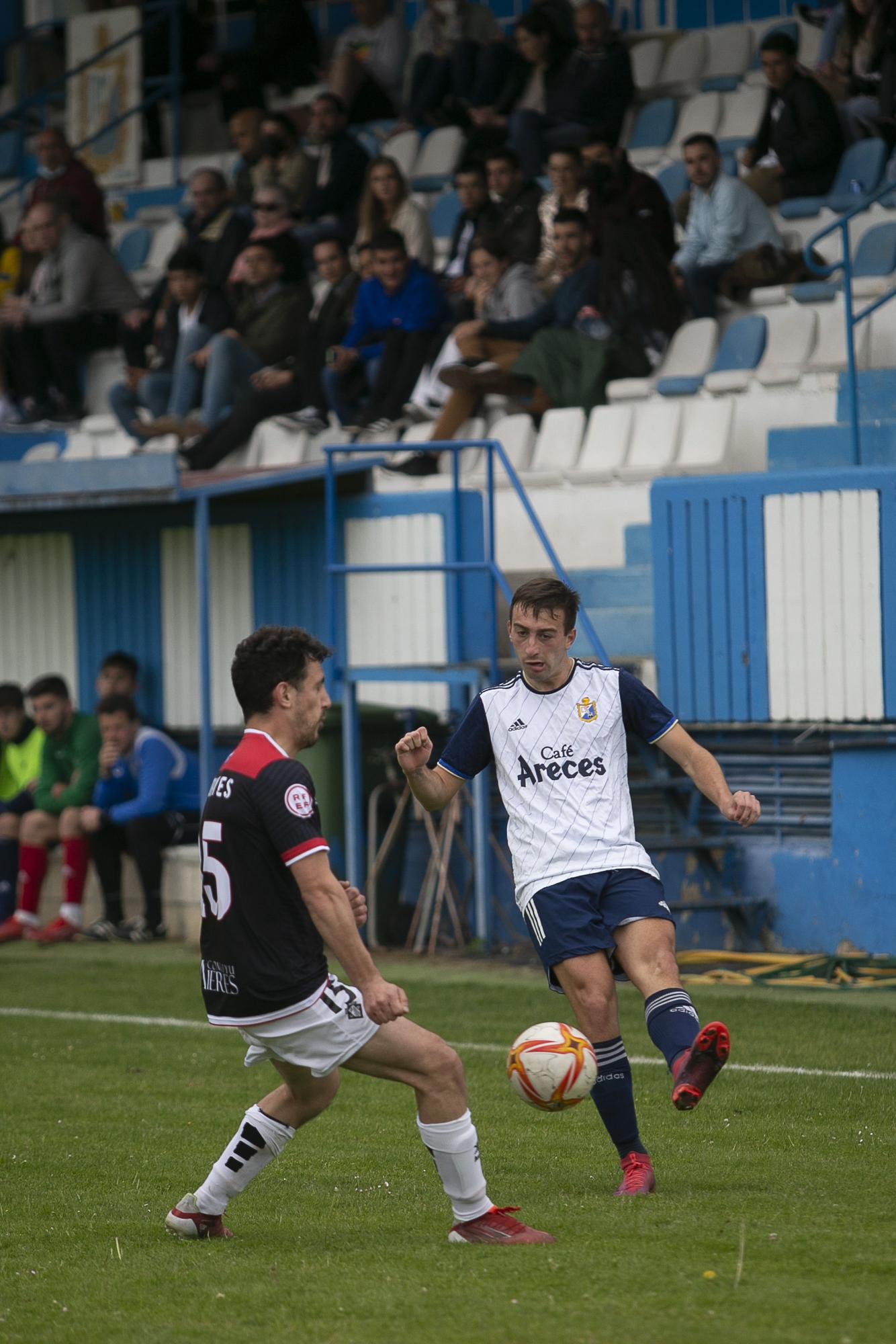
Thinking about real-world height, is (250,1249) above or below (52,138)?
below

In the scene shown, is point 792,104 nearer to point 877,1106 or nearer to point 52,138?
point 52,138

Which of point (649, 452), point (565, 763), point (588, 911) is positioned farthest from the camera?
point (649, 452)

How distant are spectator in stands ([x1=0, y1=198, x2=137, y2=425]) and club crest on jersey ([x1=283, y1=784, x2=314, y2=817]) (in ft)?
A: 44.1

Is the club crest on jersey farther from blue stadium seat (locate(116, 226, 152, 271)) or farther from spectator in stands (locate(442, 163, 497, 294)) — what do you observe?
blue stadium seat (locate(116, 226, 152, 271))

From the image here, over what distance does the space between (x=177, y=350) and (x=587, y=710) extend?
38.4 feet

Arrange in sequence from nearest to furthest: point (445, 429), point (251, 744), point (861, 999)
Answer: point (251, 744) < point (861, 999) < point (445, 429)

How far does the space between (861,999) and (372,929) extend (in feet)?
12.8

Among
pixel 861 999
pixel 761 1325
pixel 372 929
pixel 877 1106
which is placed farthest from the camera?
pixel 372 929

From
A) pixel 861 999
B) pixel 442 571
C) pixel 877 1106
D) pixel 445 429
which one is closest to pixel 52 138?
pixel 445 429

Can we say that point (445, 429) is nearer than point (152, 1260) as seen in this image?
No

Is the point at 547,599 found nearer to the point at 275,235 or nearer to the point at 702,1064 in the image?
the point at 702,1064

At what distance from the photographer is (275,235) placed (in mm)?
16875

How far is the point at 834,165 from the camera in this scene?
1502 cm

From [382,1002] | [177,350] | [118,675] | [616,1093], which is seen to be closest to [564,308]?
[177,350]
